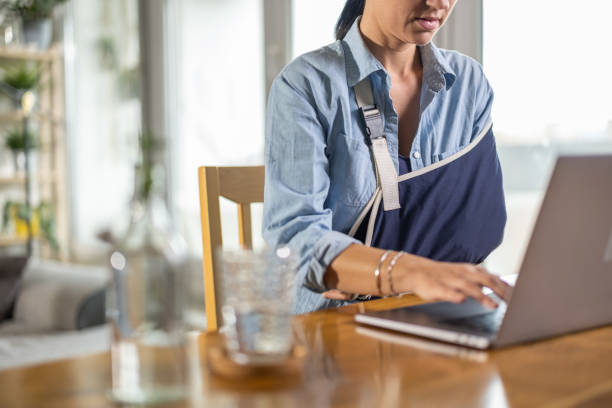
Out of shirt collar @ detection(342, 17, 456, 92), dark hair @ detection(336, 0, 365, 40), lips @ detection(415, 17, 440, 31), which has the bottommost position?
shirt collar @ detection(342, 17, 456, 92)

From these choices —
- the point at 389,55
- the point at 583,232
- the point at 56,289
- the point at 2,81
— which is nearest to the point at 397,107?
the point at 389,55

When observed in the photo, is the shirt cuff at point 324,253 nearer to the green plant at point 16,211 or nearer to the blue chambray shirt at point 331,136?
the blue chambray shirt at point 331,136

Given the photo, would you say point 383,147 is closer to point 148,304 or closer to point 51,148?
point 148,304

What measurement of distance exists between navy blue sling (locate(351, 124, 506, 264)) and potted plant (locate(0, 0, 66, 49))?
3.11 m

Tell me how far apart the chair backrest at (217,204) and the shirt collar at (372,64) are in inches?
10.9

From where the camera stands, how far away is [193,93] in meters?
3.46

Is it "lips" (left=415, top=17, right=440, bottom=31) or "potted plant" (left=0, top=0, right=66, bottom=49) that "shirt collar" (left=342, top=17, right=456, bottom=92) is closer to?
"lips" (left=415, top=17, right=440, bottom=31)

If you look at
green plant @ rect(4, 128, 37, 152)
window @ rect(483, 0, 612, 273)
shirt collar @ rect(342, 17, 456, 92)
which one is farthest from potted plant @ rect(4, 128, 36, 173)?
shirt collar @ rect(342, 17, 456, 92)

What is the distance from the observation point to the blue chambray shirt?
3.54ft

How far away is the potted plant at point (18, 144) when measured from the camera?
3828 millimetres

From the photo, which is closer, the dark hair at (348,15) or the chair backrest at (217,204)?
the chair backrest at (217,204)

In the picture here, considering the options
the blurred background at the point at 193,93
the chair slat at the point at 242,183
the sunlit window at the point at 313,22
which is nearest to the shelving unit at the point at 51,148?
the blurred background at the point at 193,93

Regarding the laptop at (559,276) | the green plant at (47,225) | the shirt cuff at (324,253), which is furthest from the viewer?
the green plant at (47,225)

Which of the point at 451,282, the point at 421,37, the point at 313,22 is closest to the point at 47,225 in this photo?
the point at 313,22
